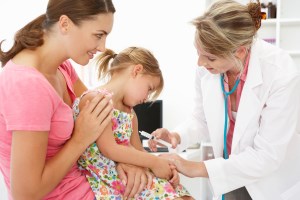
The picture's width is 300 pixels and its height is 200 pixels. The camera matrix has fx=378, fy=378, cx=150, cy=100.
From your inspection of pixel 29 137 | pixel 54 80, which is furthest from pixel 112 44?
pixel 29 137

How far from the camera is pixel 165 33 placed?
3688 millimetres

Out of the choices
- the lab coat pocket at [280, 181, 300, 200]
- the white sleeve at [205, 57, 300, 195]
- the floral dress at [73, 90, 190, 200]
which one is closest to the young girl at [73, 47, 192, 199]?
the floral dress at [73, 90, 190, 200]

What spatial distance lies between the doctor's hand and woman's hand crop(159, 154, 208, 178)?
18 cm

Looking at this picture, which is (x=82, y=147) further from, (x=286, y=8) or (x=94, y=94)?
(x=286, y=8)

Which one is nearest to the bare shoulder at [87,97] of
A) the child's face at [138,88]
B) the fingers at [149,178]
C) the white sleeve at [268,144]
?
the child's face at [138,88]

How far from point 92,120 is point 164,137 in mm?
685

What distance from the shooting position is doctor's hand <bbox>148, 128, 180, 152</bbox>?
5.79 feet

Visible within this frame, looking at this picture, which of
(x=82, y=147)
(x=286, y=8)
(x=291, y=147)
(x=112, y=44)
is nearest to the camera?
(x=82, y=147)

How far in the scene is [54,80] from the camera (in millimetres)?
1279

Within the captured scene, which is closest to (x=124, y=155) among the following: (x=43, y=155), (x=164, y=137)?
(x=43, y=155)

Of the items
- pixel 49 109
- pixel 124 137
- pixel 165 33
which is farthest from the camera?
pixel 165 33

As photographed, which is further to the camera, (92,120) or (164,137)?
(164,137)

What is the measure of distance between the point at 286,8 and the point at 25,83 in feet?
10.1

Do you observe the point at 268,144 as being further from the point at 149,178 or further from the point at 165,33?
the point at 165,33
